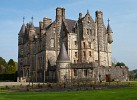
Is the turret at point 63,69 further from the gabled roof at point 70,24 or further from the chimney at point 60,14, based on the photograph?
the chimney at point 60,14

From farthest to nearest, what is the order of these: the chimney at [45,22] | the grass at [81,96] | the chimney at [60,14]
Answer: the chimney at [45,22], the chimney at [60,14], the grass at [81,96]

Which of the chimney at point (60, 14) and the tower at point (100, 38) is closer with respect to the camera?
the chimney at point (60, 14)

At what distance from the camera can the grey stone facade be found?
60344 millimetres

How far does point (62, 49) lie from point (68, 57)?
2139 mm

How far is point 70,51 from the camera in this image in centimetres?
6681

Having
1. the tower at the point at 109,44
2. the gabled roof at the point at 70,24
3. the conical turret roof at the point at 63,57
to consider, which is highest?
the gabled roof at the point at 70,24

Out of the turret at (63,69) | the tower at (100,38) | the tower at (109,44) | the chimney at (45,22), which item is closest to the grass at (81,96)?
the turret at (63,69)

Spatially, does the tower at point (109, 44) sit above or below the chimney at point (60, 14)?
below

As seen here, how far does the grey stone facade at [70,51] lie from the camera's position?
60.3 meters

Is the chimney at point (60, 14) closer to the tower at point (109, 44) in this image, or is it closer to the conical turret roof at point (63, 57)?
the conical turret roof at point (63, 57)

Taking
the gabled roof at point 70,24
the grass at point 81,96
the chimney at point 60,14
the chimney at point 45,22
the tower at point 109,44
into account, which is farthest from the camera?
the tower at point 109,44

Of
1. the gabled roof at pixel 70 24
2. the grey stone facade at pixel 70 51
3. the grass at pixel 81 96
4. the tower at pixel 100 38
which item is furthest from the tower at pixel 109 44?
the grass at pixel 81 96

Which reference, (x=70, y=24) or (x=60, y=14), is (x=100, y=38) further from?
(x=60, y=14)

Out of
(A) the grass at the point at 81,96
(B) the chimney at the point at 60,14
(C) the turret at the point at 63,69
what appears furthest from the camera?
(B) the chimney at the point at 60,14
